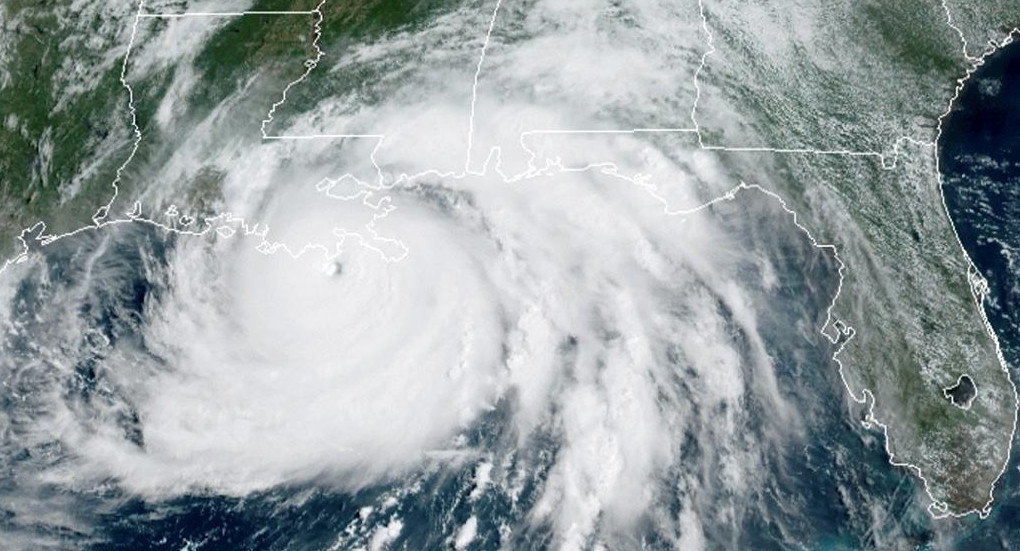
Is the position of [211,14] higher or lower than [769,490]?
higher

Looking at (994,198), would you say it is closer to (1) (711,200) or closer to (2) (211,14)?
(1) (711,200)

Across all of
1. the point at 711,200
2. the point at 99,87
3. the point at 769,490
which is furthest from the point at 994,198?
the point at 99,87

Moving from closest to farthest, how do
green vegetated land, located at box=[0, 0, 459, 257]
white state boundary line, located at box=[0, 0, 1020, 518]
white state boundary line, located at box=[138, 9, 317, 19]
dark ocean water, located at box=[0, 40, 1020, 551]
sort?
dark ocean water, located at box=[0, 40, 1020, 551], white state boundary line, located at box=[0, 0, 1020, 518], green vegetated land, located at box=[0, 0, 459, 257], white state boundary line, located at box=[138, 9, 317, 19]

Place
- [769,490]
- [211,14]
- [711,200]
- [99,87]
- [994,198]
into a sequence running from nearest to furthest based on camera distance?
[769,490] → [994,198] → [711,200] → [99,87] → [211,14]

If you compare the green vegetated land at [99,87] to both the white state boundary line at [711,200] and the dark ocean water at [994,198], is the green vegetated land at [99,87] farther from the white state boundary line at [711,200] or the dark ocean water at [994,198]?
the dark ocean water at [994,198]

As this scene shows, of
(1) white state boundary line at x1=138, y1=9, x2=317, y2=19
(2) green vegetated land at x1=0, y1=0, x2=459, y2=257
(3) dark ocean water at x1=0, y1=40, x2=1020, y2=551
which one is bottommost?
(3) dark ocean water at x1=0, y1=40, x2=1020, y2=551

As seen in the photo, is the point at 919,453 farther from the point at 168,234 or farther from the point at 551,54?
the point at 168,234

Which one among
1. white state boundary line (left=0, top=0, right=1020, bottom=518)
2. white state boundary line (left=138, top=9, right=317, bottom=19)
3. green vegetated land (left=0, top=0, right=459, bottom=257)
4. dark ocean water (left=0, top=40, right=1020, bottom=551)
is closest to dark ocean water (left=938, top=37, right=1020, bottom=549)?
dark ocean water (left=0, top=40, right=1020, bottom=551)

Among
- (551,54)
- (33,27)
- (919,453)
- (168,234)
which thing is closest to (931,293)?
(919,453)

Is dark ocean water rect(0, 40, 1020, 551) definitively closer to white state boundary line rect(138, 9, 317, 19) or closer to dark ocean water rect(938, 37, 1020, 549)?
dark ocean water rect(938, 37, 1020, 549)
